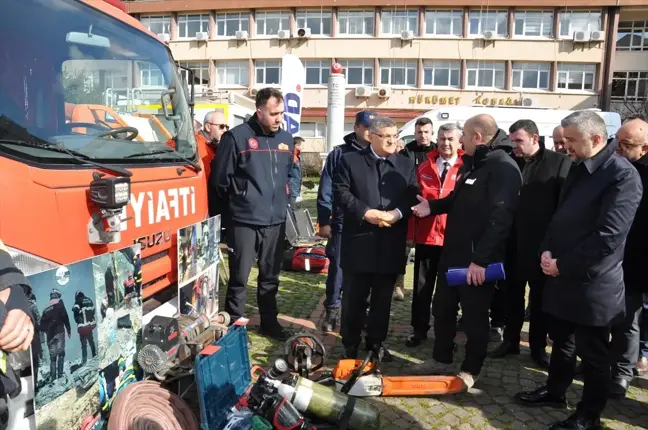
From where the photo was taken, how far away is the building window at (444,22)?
31.6 meters

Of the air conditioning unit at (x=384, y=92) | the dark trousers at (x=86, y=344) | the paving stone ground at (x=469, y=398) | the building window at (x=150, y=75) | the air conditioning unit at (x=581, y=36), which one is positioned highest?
the air conditioning unit at (x=581, y=36)

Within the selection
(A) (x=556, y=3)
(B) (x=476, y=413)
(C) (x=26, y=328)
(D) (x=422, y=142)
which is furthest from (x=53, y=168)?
(A) (x=556, y=3)

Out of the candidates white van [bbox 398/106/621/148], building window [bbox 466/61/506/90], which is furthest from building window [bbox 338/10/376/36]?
white van [bbox 398/106/621/148]

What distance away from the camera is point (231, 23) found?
3412 cm

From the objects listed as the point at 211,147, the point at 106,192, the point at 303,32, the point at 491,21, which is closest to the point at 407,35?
the point at 491,21

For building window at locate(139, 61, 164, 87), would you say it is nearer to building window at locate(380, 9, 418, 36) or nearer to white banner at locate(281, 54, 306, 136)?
white banner at locate(281, 54, 306, 136)

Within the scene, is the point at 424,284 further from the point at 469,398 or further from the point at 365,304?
the point at 469,398

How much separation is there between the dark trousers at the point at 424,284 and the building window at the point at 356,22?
3026 cm

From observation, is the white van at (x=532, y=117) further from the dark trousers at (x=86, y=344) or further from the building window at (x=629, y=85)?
the building window at (x=629, y=85)

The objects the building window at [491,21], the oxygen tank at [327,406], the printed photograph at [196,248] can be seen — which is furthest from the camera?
the building window at [491,21]

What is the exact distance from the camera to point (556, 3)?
3033cm

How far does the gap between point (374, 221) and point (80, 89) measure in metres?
2.17

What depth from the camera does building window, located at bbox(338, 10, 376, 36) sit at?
3222 cm

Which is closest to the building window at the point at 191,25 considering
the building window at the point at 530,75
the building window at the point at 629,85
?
the building window at the point at 530,75
